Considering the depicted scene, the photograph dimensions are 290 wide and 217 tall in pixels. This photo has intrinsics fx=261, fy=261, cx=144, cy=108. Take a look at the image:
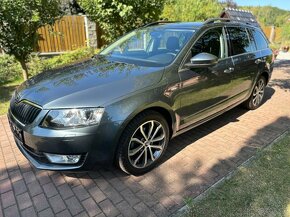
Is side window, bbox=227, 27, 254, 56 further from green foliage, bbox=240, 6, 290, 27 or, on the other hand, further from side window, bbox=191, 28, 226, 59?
green foliage, bbox=240, 6, 290, 27

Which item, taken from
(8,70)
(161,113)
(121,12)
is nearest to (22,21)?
(121,12)

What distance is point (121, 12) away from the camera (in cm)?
598

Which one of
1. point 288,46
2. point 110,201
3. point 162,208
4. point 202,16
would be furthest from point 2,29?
point 288,46

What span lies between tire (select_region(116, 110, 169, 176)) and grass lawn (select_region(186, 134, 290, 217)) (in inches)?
30.5

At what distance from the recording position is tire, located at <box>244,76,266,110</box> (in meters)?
5.30

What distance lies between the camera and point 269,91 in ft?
23.1

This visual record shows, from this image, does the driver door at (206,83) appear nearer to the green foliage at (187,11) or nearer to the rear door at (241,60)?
the rear door at (241,60)

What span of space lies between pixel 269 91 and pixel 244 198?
5.05 m

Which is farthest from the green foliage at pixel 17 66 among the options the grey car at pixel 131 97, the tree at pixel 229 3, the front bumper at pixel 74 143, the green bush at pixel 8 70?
the tree at pixel 229 3

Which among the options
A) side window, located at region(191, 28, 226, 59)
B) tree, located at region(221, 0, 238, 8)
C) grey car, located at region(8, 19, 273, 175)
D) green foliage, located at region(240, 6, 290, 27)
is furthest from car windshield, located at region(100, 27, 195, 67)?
green foliage, located at region(240, 6, 290, 27)

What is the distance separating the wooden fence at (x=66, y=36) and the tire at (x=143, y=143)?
9.70 meters

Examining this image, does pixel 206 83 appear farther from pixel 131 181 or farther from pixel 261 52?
pixel 261 52

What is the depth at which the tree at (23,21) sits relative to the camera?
5682 mm

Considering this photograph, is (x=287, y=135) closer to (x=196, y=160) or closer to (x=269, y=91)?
(x=196, y=160)
